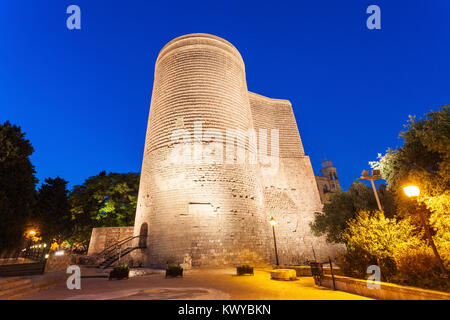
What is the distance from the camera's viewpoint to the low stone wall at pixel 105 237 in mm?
20225

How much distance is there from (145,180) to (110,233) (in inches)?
303

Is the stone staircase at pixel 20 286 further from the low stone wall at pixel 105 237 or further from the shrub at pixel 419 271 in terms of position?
the low stone wall at pixel 105 237

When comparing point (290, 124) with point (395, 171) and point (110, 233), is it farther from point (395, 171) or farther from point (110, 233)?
point (110, 233)

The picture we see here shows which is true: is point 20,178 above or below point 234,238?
above

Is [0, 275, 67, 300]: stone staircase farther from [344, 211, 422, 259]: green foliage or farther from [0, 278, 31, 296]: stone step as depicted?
[344, 211, 422, 259]: green foliage

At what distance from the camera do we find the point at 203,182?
14641mm

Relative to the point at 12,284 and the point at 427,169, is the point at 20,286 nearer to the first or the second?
the point at 12,284

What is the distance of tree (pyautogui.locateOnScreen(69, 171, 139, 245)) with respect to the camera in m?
24.6

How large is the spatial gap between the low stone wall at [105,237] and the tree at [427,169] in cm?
1976

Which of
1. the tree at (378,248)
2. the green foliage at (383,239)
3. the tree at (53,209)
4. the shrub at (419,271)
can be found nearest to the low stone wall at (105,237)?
the tree at (53,209)

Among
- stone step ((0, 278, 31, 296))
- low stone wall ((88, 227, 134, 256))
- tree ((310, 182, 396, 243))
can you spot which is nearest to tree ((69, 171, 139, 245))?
low stone wall ((88, 227, 134, 256))

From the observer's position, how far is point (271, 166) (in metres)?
24.4

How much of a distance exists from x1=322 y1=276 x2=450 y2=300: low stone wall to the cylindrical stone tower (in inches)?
308
